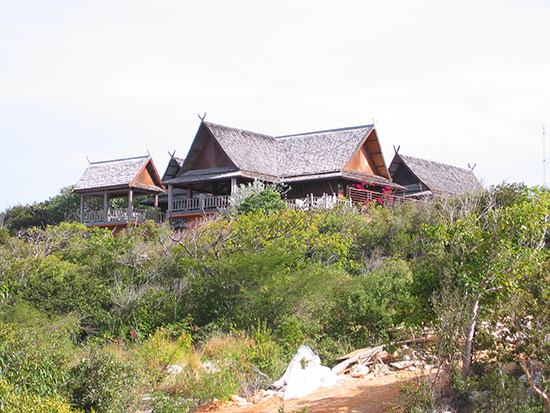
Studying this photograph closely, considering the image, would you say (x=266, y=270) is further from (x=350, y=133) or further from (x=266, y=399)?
(x=350, y=133)

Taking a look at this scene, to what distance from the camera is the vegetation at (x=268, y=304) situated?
1041cm

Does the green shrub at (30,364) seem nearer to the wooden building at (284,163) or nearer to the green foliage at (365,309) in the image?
the green foliage at (365,309)

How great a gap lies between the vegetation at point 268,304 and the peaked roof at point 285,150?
215 inches

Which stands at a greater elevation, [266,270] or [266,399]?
[266,270]

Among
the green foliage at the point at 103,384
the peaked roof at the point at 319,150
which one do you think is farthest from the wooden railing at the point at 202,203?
the green foliage at the point at 103,384

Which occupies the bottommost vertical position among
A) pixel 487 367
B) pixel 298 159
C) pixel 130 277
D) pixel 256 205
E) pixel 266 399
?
pixel 266 399

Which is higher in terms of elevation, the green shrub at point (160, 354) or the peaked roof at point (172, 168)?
the peaked roof at point (172, 168)

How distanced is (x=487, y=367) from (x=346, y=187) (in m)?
21.5

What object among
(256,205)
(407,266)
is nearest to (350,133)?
(256,205)

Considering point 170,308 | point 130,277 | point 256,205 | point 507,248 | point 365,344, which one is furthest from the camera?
point 256,205

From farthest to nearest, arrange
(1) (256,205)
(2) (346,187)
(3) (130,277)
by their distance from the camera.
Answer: (2) (346,187) → (1) (256,205) → (3) (130,277)

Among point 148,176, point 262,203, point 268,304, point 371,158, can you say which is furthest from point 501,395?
point 148,176

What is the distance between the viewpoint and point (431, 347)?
430 inches

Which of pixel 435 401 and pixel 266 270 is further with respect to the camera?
pixel 266 270
